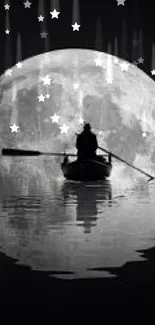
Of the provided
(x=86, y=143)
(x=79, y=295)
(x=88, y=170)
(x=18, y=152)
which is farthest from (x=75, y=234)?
(x=86, y=143)

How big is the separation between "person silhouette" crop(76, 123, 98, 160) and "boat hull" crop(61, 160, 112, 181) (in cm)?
56

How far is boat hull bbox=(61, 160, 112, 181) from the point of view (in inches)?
1259

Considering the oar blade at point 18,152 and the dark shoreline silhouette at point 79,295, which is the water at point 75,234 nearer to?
the dark shoreline silhouette at point 79,295

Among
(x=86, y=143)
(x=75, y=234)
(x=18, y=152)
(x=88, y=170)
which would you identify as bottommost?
(x=75, y=234)

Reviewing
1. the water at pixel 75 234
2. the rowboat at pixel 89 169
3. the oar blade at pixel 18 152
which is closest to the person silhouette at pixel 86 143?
the rowboat at pixel 89 169

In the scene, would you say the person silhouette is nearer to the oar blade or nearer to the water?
the oar blade

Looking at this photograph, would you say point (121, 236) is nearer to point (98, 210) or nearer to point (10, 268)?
point (10, 268)

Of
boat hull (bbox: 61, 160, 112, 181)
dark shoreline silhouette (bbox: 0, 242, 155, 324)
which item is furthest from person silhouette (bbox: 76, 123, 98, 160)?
dark shoreline silhouette (bbox: 0, 242, 155, 324)

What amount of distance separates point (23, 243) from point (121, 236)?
164 cm

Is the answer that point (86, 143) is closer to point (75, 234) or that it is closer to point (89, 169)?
point (89, 169)

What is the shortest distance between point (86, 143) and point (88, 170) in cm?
142

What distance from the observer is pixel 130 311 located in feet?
17.8

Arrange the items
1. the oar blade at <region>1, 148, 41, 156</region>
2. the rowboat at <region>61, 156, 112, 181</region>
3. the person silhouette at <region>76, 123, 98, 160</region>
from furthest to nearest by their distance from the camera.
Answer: the person silhouette at <region>76, 123, 98, 160</region> < the rowboat at <region>61, 156, 112, 181</region> < the oar blade at <region>1, 148, 41, 156</region>

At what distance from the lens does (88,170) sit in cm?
3197
